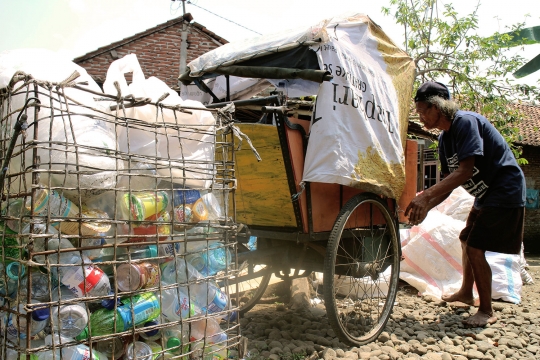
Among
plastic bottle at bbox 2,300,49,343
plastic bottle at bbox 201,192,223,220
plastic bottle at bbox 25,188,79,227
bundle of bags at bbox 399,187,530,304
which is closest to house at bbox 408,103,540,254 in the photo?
bundle of bags at bbox 399,187,530,304

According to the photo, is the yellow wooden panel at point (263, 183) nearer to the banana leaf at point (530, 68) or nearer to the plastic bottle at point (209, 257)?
the plastic bottle at point (209, 257)

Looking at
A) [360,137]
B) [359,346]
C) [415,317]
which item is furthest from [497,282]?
[360,137]

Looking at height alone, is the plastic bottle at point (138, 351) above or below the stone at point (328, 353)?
above

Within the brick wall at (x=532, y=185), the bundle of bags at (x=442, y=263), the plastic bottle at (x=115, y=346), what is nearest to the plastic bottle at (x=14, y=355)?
the plastic bottle at (x=115, y=346)

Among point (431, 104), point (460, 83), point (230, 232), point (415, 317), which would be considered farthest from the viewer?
point (460, 83)

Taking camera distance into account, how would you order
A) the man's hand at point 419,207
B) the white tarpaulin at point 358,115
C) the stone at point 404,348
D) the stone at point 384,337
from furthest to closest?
the man's hand at point 419,207
the stone at point 384,337
the stone at point 404,348
the white tarpaulin at point 358,115

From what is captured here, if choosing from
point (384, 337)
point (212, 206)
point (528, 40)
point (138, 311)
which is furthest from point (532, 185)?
point (138, 311)

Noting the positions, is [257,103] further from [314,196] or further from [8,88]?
[8,88]

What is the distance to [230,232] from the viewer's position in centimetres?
225

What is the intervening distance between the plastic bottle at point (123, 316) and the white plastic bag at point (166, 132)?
55cm

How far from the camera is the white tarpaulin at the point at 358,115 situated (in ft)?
9.55

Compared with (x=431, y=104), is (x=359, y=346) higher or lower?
lower

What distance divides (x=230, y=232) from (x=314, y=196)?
3.08ft

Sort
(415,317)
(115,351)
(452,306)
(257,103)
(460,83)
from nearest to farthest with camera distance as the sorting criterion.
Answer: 1. (115,351)
2. (257,103)
3. (415,317)
4. (452,306)
5. (460,83)
